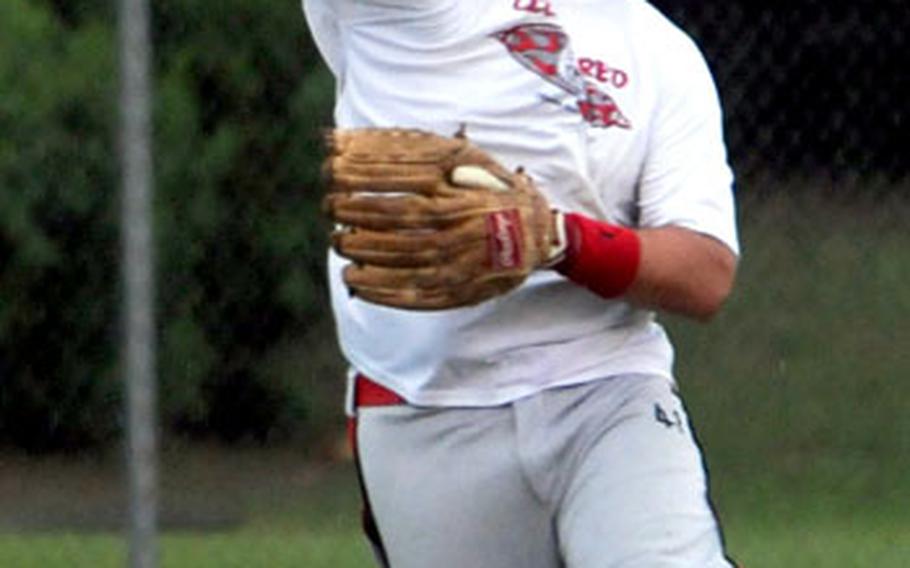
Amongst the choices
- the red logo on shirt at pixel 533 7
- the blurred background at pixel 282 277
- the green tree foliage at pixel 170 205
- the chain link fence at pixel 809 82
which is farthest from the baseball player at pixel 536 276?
the chain link fence at pixel 809 82

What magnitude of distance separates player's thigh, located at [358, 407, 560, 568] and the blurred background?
4133 millimetres

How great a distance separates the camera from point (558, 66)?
4.18 metres

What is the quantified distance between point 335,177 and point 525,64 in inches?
14.9

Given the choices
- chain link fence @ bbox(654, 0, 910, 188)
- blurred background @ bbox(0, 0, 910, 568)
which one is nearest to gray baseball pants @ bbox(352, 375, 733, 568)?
blurred background @ bbox(0, 0, 910, 568)

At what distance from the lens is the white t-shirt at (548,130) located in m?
4.18

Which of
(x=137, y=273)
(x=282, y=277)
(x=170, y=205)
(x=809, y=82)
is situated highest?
(x=137, y=273)

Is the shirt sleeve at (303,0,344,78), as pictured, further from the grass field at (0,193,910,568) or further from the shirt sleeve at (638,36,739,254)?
the grass field at (0,193,910,568)

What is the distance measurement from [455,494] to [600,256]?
1.61ft

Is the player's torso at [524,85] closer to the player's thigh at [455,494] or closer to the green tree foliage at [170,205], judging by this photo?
the player's thigh at [455,494]

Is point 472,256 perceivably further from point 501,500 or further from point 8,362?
point 8,362

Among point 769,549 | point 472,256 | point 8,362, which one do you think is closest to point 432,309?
point 472,256

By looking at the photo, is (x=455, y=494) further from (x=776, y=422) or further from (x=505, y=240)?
(x=776, y=422)

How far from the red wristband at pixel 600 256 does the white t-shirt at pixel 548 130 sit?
0.15 meters

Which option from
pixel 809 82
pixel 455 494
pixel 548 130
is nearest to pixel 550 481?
pixel 455 494
